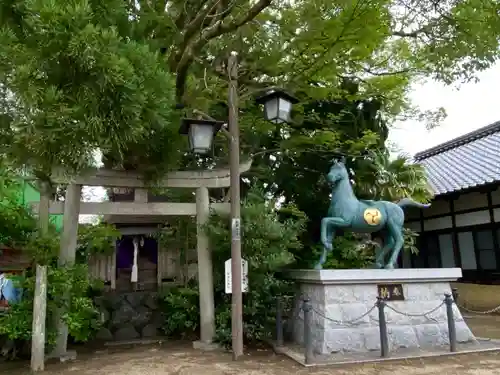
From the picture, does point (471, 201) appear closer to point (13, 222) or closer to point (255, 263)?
point (255, 263)

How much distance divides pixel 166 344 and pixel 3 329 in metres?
3.21

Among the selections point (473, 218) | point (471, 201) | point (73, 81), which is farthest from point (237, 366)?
point (471, 201)

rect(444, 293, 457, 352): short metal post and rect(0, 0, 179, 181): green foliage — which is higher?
rect(0, 0, 179, 181): green foliage

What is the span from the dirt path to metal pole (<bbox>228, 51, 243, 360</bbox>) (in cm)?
47

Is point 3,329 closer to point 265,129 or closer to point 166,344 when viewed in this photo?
point 166,344

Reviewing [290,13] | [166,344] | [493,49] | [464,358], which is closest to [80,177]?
[166,344]

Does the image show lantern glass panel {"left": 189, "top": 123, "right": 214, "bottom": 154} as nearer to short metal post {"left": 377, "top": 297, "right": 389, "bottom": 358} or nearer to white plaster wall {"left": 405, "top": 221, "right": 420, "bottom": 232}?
short metal post {"left": 377, "top": 297, "right": 389, "bottom": 358}

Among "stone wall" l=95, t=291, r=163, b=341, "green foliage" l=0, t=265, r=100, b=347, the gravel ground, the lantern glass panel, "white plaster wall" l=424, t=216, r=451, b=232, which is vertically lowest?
the gravel ground

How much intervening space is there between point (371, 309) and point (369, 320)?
0.42 m

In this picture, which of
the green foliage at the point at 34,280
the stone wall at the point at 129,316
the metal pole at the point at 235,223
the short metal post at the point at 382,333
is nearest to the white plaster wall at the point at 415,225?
the short metal post at the point at 382,333

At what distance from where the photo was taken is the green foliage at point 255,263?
784 cm

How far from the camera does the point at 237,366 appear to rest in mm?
6539

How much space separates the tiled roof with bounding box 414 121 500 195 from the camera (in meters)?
12.9

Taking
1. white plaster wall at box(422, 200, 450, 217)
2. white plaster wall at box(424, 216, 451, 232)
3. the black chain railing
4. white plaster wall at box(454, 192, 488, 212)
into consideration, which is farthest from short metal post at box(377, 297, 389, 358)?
white plaster wall at box(422, 200, 450, 217)
